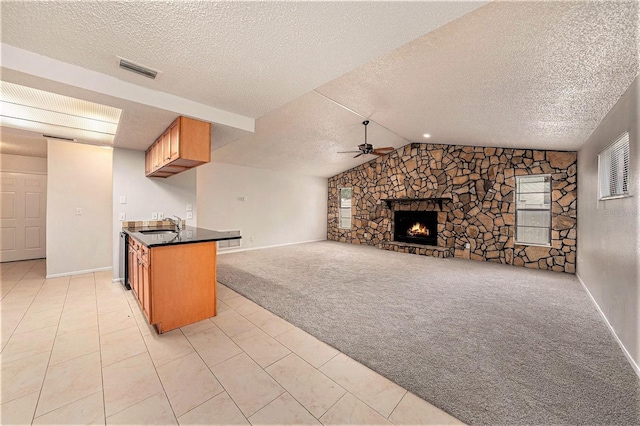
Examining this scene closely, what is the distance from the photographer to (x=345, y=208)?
895cm

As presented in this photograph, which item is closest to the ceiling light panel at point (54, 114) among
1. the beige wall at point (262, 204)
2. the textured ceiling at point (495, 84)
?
the textured ceiling at point (495, 84)

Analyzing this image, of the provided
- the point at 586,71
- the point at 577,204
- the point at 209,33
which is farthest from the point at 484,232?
the point at 209,33

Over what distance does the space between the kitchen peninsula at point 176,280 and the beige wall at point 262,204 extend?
3.58 metres

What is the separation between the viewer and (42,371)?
1.88 meters

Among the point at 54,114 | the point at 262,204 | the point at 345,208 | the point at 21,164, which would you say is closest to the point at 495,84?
the point at 54,114

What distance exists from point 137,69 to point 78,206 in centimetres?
389

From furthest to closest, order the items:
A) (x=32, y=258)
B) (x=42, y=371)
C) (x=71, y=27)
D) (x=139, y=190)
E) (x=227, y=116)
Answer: (x=32, y=258)
(x=139, y=190)
(x=227, y=116)
(x=42, y=371)
(x=71, y=27)

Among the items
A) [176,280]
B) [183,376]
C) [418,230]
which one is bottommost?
[183,376]

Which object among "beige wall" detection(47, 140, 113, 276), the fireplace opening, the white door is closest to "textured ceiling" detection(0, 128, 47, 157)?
"beige wall" detection(47, 140, 113, 276)

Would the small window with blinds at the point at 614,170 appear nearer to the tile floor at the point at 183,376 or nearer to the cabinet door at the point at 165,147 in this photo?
the tile floor at the point at 183,376

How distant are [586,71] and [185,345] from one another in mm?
4338

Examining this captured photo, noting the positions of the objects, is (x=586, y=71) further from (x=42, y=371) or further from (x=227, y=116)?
(x=42, y=371)

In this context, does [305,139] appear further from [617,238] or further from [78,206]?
[617,238]

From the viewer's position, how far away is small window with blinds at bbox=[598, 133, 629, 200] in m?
2.41
